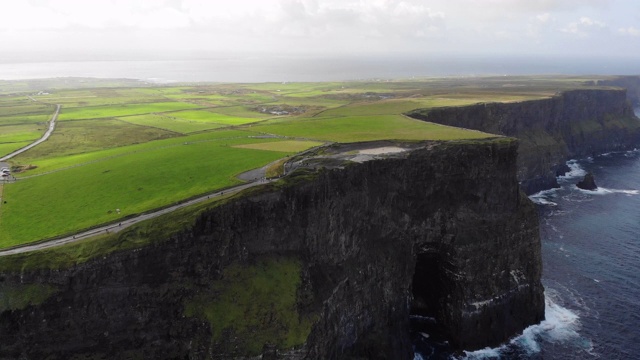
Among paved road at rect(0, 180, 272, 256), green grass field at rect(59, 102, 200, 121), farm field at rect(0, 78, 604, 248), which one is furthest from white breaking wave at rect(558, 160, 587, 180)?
green grass field at rect(59, 102, 200, 121)

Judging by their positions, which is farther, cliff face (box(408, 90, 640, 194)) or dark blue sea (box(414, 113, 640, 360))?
cliff face (box(408, 90, 640, 194))

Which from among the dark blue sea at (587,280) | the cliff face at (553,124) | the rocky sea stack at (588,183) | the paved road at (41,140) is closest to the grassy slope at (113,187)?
the paved road at (41,140)

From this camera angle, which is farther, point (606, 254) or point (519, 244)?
point (606, 254)

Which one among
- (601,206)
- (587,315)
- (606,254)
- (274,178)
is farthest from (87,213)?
(601,206)

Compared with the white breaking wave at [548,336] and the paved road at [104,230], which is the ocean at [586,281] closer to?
the white breaking wave at [548,336]

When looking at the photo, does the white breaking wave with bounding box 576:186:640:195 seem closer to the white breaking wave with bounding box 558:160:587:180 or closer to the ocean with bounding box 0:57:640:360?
the ocean with bounding box 0:57:640:360

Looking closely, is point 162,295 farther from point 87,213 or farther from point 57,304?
point 87,213
